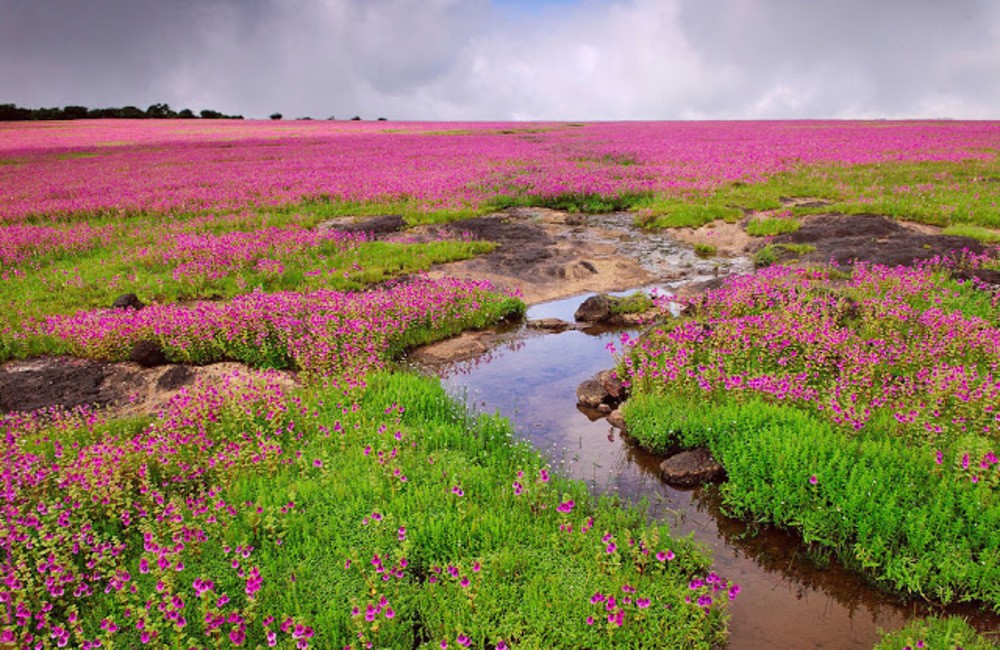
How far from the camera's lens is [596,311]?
40.8ft

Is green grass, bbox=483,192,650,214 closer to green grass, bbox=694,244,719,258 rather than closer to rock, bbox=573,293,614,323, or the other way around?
green grass, bbox=694,244,719,258

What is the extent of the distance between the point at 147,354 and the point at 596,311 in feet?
27.7

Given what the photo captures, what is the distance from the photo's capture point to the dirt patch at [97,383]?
29.0ft

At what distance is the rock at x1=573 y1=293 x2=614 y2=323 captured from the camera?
40.8 feet

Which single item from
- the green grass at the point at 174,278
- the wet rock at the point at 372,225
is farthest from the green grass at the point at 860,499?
the wet rock at the point at 372,225

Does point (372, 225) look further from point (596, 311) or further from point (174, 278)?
point (596, 311)

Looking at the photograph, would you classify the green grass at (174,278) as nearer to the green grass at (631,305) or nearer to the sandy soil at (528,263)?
the sandy soil at (528,263)

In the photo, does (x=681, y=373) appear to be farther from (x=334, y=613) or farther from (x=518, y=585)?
(x=334, y=613)

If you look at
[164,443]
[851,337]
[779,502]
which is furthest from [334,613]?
[851,337]

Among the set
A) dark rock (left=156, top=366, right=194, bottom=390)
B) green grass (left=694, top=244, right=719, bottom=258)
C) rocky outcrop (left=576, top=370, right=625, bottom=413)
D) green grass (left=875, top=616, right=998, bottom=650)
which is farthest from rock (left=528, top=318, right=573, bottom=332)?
green grass (left=875, top=616, right=998, bottom=650)

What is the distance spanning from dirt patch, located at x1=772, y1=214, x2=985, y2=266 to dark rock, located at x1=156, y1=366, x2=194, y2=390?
14.2 meters

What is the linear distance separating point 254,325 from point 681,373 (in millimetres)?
7385

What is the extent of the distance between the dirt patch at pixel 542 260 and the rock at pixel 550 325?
142 centimetres

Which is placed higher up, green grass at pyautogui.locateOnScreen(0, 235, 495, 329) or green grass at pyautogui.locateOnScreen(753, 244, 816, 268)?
green grass at pyautogui.locateOnScreen(753, 244, 816, 268)
